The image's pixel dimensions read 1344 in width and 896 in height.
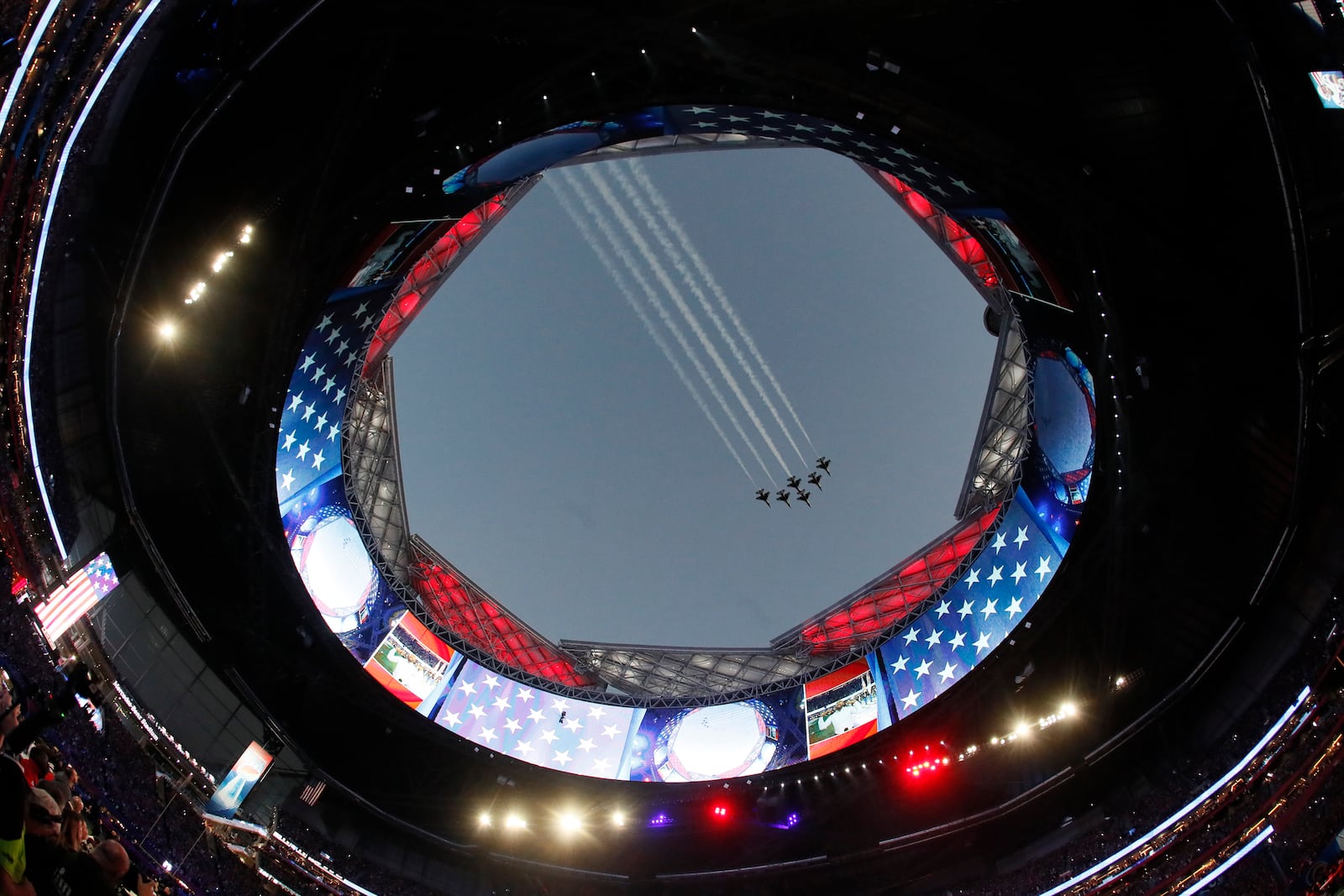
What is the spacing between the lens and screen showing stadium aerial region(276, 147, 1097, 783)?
24625 mm

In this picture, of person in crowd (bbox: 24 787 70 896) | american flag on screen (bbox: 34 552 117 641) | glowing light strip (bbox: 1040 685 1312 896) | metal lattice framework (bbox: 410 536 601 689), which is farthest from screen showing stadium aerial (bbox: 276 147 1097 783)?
person in crowd (bbox: 24 787 70 896)

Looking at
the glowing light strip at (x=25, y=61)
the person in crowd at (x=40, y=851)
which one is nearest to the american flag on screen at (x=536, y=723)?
the person in crowd at (x=40, y=851)

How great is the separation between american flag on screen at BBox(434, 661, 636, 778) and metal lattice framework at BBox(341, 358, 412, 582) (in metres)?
5.43

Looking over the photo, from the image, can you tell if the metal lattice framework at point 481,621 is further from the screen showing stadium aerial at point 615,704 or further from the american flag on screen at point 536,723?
the screen showing stadium aerial at point 615,704

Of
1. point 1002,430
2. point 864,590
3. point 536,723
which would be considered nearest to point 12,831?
point 536,723

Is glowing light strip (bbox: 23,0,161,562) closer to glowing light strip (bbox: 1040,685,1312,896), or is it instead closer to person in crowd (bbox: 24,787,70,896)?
person in crowd (bbox: 24,787,70,896)

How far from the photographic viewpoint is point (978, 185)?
21.8m

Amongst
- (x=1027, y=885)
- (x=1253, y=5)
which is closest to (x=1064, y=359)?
(x=1253, y=5)

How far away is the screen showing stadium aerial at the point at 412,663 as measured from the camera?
28172mm

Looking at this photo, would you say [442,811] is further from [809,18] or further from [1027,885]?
[809,18]

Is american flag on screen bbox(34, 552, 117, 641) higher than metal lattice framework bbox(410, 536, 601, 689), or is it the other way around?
metal lattice framework bbox(410, 536, 601, 689)

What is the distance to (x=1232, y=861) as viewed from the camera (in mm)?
20125

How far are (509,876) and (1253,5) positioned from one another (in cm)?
3524

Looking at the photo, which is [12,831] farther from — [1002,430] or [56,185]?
[1002,430]
